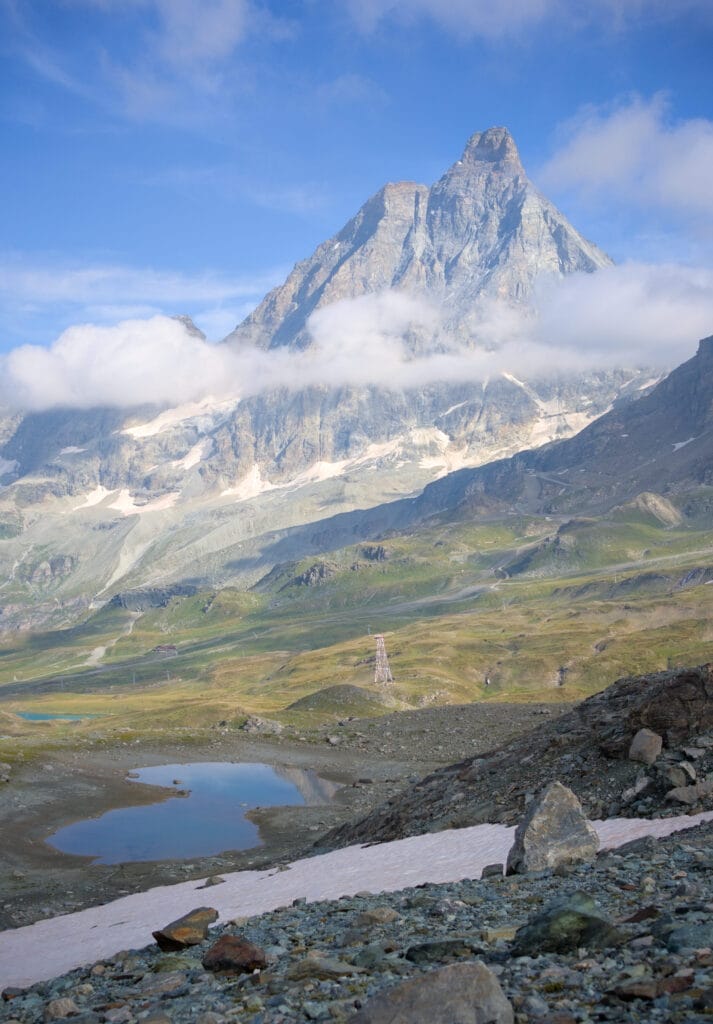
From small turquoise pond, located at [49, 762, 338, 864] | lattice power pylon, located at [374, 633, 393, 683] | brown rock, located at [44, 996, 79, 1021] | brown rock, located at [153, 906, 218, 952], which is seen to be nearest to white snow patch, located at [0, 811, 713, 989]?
brown rock, located at [153, 906, 218, 952]

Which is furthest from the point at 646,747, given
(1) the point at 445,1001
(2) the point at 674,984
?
(1) the point at 445,1001

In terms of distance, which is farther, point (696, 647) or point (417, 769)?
point (696, 647)

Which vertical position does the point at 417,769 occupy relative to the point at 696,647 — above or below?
above

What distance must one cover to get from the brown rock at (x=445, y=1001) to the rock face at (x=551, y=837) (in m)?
12.1

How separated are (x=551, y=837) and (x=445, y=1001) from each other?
43.9 feet

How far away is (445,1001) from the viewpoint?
12.6 m

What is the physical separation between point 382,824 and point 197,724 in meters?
89.2

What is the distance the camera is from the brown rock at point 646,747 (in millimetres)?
33406

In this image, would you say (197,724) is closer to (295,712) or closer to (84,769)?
(295,712)

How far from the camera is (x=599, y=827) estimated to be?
29219 millimetres

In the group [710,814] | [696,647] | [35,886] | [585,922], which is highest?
[585,922]

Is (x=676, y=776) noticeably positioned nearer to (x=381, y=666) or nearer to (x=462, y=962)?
(x=462, y=962)

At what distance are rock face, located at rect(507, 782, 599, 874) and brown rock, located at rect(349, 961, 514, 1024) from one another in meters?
12.1

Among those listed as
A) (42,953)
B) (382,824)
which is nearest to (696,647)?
(382,824)
